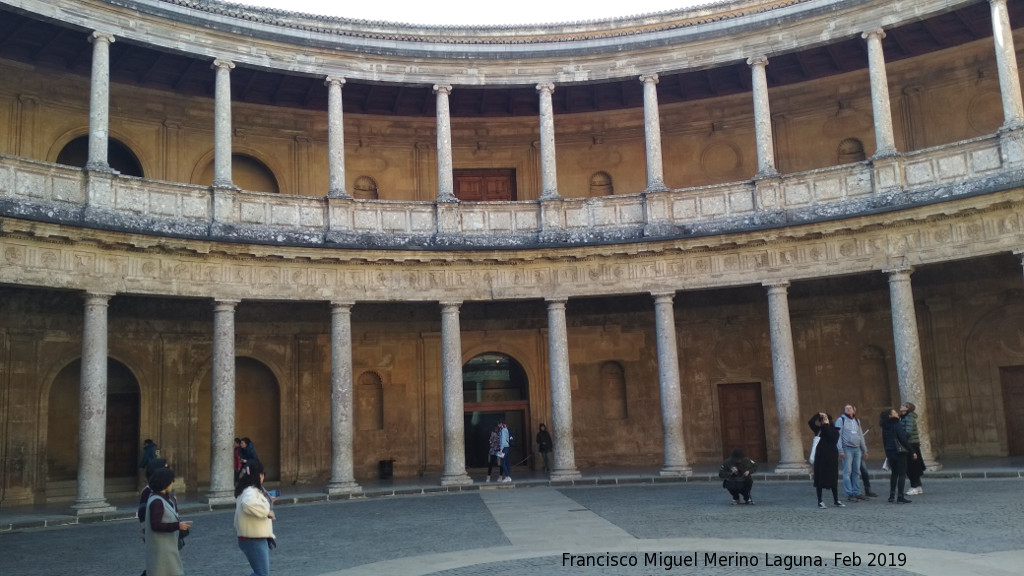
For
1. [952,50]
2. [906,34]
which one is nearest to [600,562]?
[906,34]

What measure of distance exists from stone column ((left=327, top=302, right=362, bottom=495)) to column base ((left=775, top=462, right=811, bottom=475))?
9.79 m

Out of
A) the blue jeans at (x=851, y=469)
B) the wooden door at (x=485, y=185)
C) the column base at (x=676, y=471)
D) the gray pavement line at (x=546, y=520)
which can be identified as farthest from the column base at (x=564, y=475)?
the wooden door at (x=485, y=185)

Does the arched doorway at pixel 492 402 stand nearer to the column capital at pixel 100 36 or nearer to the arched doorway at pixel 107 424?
the arched doorway at pixel 107 424

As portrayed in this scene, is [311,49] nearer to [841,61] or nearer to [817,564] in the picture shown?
[841,61]

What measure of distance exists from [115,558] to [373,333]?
13.9 m

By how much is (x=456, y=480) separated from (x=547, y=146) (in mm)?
8784

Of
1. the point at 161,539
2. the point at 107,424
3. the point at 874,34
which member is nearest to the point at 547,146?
the point at 874,34

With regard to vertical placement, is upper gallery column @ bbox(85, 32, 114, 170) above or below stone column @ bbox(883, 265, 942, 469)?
above

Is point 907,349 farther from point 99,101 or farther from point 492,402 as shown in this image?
point 99,101

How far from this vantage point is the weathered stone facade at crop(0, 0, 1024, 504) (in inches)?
802

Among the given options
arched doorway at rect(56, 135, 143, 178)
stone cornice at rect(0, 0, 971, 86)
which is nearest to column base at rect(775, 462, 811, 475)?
stone cornice at rect(0, 0, 971, 86)

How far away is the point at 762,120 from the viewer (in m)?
22.9

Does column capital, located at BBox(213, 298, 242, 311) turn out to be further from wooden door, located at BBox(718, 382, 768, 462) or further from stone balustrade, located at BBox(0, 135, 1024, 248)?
wooden door, located at BBox(718, 382, 768, 462)

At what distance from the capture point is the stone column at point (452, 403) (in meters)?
22.4
